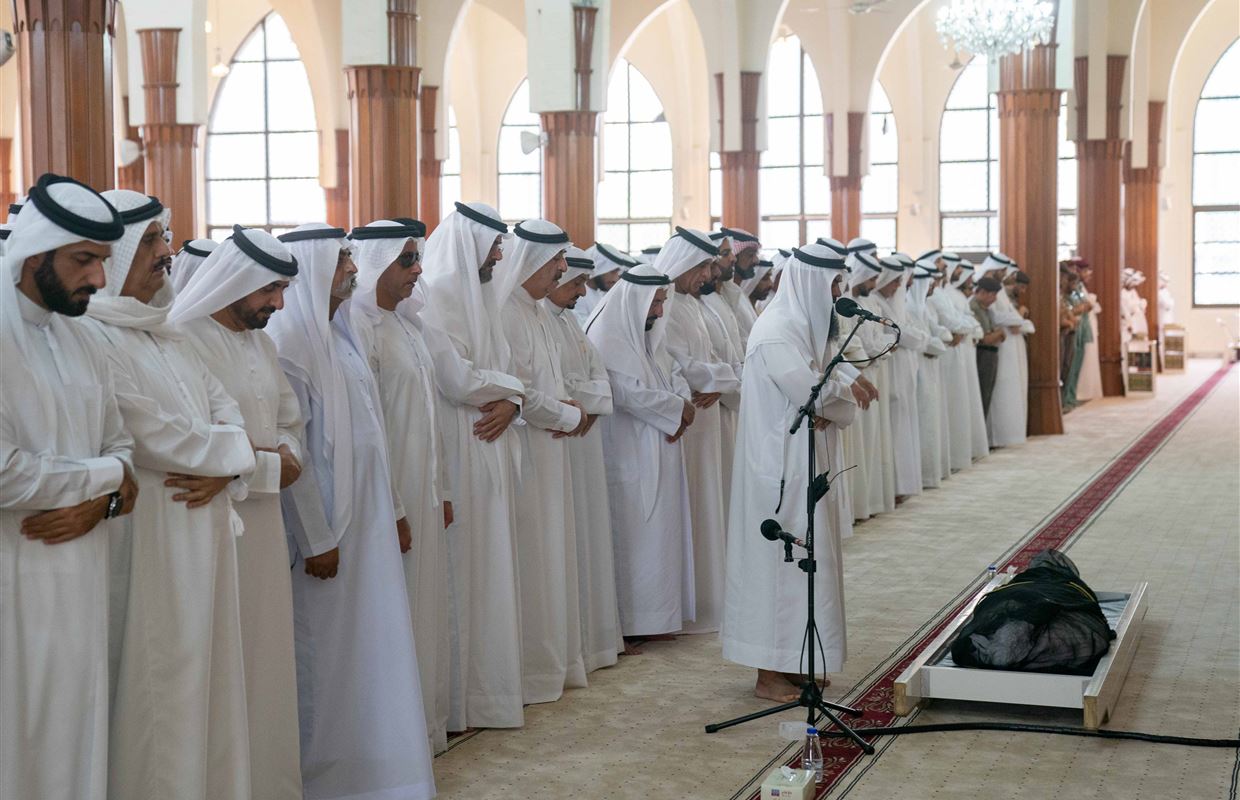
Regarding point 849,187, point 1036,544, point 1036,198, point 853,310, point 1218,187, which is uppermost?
point 1218,187

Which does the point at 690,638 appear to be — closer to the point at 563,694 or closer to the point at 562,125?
the point at 563,694

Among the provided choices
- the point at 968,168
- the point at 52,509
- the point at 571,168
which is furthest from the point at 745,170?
the point at 52,509

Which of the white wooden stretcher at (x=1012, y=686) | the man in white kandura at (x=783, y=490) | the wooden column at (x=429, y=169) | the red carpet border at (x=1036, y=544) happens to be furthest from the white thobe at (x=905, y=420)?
the wooden column at (x=429, y=169)

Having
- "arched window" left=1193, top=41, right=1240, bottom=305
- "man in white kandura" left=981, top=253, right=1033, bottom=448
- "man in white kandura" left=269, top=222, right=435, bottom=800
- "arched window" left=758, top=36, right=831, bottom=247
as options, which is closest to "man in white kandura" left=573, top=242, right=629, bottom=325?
"man in white kandura" left=269, top=222, right=435, bottom=800

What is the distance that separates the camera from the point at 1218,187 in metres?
26.8

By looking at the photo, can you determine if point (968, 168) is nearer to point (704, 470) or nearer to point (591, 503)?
point (704, 470)

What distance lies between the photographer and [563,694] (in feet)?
17.0

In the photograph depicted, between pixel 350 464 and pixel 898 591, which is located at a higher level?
pixel 350 464

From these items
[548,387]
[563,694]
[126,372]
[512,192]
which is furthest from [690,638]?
[512,192]

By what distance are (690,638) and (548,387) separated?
4.73ft

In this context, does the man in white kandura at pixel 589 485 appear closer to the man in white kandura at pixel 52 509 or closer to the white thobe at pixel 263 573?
the white thobe at pixel 263 573

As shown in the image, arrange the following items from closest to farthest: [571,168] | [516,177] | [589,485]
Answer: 1. [589,485]
2. [571,168]
3. [516,177]

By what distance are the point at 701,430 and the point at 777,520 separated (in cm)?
164

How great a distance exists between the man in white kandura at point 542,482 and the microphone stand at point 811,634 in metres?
0.70
